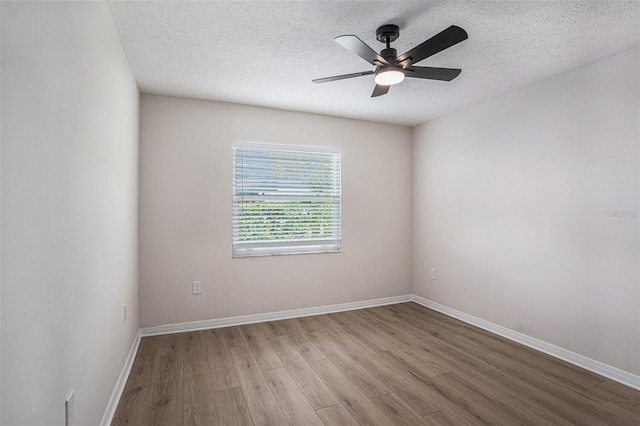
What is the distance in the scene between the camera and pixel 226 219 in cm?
357

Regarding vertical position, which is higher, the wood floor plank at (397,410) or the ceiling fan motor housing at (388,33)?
the ceiling fan motor housing at (388,33)

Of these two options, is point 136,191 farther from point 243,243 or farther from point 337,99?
point 337,99

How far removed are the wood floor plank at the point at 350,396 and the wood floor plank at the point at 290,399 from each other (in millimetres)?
234

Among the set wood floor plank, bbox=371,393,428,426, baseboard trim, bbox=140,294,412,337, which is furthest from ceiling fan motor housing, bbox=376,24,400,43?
baseboard trim, bbox=140,294,412,337

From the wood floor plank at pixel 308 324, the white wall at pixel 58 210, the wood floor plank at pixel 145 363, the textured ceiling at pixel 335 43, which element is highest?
the textured ceiling at pixel 335 43

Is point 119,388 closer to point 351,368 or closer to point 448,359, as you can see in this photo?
point 351,368

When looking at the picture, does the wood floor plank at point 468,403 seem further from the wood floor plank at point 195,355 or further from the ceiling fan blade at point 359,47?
the ceiling fan blade at point 359,47

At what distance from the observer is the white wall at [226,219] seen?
3303 millimetres

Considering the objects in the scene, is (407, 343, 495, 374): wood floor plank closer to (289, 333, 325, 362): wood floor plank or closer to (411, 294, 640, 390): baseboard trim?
(411, 294, 640, 390): baseboard trim

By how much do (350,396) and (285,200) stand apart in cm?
222

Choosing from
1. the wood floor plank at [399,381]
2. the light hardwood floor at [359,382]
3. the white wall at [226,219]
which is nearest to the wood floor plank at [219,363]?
the light hardwood floor at [359,382]

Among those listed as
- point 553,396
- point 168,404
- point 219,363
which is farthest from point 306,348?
point 553,396

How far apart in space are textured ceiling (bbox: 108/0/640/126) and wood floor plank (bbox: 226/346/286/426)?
2471 mm

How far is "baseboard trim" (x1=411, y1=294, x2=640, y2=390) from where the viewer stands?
7.86 feet
